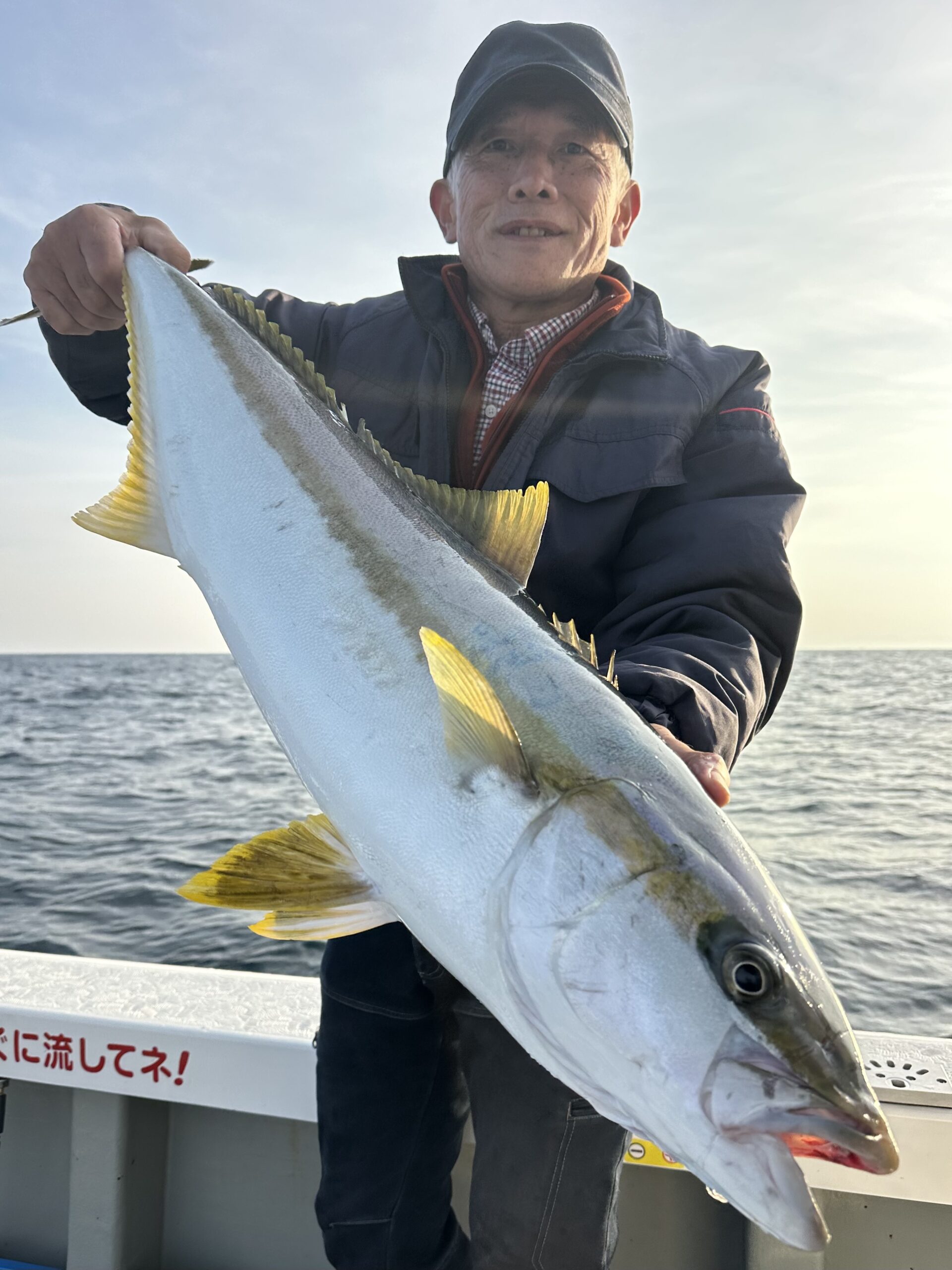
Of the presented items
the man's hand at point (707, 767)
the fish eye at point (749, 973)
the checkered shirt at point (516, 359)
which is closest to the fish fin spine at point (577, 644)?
the man's hand at point (707, 767)

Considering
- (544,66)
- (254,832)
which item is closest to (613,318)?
(544,66)

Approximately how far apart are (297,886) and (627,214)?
2.21 meters

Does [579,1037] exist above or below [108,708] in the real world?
above

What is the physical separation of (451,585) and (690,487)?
0.94 meters

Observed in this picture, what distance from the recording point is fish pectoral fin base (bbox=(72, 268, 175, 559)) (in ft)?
6.14

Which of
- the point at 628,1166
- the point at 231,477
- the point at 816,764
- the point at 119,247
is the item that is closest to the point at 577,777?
the point at 231,477

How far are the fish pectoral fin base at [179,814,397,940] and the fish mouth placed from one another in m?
0.57

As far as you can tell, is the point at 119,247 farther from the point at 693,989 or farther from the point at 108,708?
the point at 108,708

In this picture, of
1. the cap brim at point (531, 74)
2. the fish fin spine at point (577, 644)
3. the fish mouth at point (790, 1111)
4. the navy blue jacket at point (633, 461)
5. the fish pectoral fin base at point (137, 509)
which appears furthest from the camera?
the cap brim at point (531, 74)

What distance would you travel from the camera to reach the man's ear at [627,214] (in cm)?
263

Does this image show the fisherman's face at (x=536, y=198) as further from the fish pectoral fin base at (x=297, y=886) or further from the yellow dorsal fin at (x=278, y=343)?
the fish pectoral fin base at (x=297, y=886)

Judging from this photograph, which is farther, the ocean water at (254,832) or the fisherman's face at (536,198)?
the ocean water at (254,832)

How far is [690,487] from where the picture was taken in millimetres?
2268

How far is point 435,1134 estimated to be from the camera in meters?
2.23
